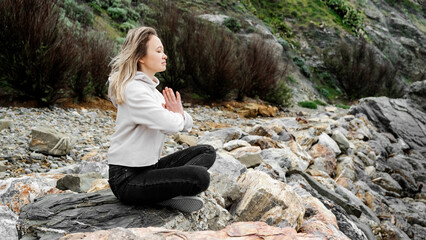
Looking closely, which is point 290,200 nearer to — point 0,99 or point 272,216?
point 272,216

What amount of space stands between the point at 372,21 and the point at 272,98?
2918 centimetres

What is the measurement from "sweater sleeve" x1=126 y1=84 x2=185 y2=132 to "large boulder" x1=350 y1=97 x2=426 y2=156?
37.0ft

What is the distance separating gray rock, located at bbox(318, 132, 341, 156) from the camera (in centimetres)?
679

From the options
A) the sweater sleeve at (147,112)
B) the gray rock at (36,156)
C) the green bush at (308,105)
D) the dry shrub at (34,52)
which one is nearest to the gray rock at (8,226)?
the sweater sleeve at (147,112)

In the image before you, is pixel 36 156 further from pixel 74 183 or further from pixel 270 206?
pixel 270 206

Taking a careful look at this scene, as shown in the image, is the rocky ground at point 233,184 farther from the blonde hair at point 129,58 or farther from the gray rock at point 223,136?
the blonde hair at point 129,58

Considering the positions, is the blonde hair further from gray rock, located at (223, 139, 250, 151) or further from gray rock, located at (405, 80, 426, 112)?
gray rock, located at (405, 80, 426, 112)

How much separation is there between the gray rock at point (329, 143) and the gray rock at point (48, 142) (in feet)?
16.3

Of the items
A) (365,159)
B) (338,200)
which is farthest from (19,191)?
(365,159)

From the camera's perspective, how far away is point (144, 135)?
6.75ft

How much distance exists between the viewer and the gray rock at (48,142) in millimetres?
4414

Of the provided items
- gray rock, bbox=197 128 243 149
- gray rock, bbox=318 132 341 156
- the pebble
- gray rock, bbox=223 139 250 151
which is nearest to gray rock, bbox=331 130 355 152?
gray rock, bbox=318 132 341 156

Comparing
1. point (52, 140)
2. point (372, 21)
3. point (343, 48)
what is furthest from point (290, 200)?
point (372, 21)

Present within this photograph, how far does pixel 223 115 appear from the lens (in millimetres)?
9672
